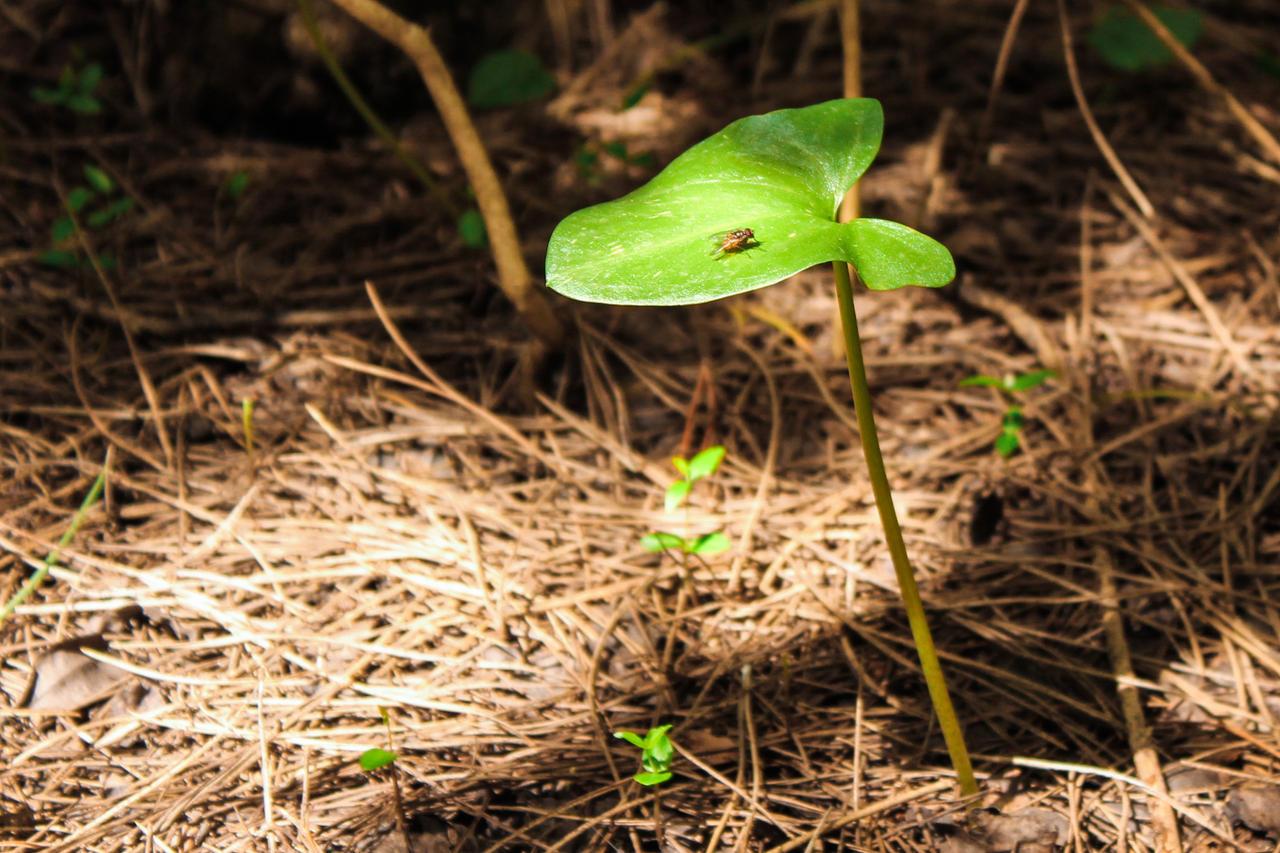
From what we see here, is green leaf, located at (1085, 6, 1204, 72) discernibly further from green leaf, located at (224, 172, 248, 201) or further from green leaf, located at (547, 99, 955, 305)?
green leaf, located at (224, 172, 248, 201)

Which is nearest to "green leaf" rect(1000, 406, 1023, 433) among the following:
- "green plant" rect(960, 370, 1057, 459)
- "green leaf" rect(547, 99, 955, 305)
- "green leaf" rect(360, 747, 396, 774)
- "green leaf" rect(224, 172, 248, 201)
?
"green plant" rect(960, 370, 1057, 459)

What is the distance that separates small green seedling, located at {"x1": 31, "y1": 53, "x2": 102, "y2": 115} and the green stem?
1.96m

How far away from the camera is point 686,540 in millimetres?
1382

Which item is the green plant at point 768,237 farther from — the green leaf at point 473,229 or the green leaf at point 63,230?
the green leaf at point 63,230

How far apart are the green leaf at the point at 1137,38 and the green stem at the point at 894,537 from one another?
1.68 m

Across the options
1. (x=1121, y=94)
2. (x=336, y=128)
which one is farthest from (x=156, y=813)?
(x=1121, y=94)

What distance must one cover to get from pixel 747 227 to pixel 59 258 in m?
1.65

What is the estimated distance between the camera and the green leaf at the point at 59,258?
1854 millimetres

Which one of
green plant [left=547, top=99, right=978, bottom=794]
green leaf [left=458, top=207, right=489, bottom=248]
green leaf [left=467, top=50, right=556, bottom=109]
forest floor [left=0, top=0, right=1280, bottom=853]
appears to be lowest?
forest floor [left=0, top=0, right=1280, bottom=853]

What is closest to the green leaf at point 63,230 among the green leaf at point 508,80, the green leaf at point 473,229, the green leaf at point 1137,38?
the green leaf at point 473,229

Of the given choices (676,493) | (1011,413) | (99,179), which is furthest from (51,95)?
(1011,413)

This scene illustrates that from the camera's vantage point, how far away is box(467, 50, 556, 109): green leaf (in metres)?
2.25

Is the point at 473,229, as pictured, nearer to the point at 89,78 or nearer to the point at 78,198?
the point at 78,198

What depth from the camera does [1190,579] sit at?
1386 millimetres
